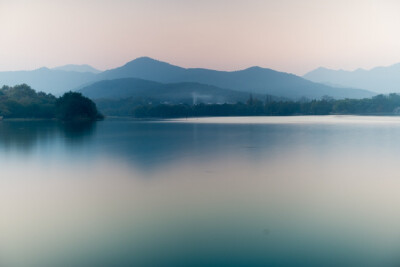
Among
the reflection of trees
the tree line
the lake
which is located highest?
the tree line

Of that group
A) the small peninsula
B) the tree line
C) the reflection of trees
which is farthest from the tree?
the tree line

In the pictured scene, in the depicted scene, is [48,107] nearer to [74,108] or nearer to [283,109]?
[74,108]

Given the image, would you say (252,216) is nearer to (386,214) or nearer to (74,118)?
(386,214)

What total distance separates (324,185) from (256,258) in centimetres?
545

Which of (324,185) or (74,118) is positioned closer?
(324,185)

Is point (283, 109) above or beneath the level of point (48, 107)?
beneath

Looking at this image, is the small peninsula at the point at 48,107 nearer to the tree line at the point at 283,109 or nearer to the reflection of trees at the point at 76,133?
the reflection of trees at the point at 76,133

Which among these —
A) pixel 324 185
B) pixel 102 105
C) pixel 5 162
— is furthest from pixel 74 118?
pixel 102 105

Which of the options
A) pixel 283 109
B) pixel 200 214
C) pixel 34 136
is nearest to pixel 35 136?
pixel 34 136

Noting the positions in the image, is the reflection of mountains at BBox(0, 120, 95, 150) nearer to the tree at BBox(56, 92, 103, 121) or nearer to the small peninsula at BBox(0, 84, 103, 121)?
the tree at BBox(56, 92, 103, 121)

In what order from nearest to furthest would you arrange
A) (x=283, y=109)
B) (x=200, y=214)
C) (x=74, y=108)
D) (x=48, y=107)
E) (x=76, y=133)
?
(x=200, y=214)
(x=76, y=133)
(x=74, y=108)
(x=48, y=107)
(x=283, y=109)

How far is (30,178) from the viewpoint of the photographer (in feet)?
37.7

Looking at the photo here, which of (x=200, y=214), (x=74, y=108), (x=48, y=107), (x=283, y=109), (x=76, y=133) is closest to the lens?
(x=200, y=214)

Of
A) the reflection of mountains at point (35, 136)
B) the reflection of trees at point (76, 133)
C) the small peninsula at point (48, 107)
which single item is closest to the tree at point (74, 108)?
the small peninsula at point (48, 107)
